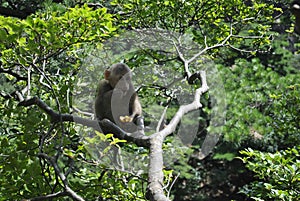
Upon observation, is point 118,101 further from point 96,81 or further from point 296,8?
point 296,8

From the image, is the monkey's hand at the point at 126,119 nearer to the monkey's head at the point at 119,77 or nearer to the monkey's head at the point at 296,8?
the monkey's head at the point at 119,77

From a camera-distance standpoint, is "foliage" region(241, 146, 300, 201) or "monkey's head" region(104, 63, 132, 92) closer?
"foliage" region(241, 146, 300, 201)

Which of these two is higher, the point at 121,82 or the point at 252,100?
the point at 121,82

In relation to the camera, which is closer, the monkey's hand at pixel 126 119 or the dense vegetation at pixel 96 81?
the dense vegetation at pixel 96 81

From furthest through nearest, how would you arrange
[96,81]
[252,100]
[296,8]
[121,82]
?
[252,100], [96,81], [121,82], [296,8]

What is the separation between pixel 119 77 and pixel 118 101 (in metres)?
0.15

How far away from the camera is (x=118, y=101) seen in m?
2.79

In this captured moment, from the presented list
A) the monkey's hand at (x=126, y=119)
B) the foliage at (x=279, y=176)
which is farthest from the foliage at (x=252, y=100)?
the monkey's hand at (x=126, y=119)

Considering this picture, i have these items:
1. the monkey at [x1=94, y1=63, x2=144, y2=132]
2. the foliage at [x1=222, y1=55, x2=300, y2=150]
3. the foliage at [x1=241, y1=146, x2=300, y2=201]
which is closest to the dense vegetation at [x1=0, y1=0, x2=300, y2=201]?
the foliage at [x1=241, y1=146, x2=300, y2=201]

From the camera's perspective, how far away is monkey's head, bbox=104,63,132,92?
9.04 feet

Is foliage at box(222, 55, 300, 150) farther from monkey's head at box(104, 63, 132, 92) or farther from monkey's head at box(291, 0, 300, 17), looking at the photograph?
monkey's head at box(291, 0, 300, 17)

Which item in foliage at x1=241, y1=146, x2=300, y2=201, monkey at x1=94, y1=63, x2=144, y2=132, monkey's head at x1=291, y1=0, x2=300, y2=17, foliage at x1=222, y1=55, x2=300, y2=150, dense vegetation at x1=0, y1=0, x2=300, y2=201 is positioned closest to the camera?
monkey's head at x1=291, y1=0, x2=300, y2=17

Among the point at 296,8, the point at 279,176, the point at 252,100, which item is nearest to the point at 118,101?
the point at 279,176

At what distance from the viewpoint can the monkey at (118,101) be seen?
9.00 feet
